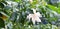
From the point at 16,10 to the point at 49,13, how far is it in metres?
0.25

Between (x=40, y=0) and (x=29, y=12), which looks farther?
(x=40, y=0)

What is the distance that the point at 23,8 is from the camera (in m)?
1.26

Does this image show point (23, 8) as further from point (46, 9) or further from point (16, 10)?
point (46, 9)

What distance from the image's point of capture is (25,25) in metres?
1.34

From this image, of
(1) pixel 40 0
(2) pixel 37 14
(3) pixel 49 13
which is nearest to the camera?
(2) pixel 37 14

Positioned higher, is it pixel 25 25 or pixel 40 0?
pixel 40 0

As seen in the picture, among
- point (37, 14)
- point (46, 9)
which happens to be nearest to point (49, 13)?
point (46, 9)

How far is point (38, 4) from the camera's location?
1.32m

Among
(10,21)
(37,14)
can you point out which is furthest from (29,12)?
(10,21)

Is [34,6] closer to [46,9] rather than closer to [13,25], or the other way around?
[46,9]

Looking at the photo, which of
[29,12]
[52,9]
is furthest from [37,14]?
[52,9]

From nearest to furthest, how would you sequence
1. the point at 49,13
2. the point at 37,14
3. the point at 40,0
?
the point at 37,14 → the point at 49,13 → the point at 40,0

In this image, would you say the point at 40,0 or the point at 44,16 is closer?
the point at 44,16

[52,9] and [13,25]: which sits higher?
[52,9]
